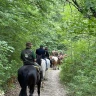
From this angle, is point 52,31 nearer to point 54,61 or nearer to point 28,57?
point 54,61

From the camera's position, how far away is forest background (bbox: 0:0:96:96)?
6.43 m

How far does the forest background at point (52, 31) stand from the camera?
6426 mm

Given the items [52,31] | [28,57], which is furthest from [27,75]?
[52,31]

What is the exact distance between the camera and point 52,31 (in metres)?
16.1

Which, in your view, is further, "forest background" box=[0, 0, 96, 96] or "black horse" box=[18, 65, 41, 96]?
"black horse" box=[18, 65, 41, 96]

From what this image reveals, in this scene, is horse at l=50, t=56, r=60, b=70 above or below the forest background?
below

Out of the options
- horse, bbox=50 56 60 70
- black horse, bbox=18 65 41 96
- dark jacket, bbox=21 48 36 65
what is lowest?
horse, bbox=50 56 60 70

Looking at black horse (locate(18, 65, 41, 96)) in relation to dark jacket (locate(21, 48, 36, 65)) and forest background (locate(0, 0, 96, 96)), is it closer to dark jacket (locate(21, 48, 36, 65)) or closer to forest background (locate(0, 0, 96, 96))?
dark jacket (locate(21, 48, 36, 65))

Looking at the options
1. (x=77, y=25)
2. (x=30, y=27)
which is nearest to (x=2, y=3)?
(x=30, y=27)

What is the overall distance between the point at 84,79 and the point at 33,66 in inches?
77.8

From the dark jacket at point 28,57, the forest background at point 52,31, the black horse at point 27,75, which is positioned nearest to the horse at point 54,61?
the forest background at point 52,31

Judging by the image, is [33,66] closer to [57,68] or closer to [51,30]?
[51,30]

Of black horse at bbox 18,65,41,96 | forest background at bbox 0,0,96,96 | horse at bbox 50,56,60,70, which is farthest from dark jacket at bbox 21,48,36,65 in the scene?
horse at bbox 50,56,60,70

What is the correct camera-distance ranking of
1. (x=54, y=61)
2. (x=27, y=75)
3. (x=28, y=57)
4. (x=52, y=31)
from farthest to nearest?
(x=54, y=61), (x=52, y=31), (x=28, y=57), (x=27, y=75)
